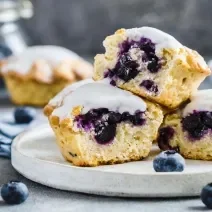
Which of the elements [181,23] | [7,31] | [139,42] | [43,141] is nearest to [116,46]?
[139,42]

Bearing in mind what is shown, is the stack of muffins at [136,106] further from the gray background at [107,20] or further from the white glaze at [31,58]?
the gray background at [107,20]

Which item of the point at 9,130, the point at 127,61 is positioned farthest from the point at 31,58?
the point at 127,61

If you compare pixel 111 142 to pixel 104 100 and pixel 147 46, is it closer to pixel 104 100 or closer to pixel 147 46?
pixel 104 100

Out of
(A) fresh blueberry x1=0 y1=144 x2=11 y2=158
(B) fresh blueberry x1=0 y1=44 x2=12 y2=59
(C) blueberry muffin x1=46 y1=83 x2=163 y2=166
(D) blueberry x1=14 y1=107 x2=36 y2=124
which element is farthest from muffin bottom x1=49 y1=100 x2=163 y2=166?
(B) fresh blueberry x1=0 y1=44 x2=12 y2=59

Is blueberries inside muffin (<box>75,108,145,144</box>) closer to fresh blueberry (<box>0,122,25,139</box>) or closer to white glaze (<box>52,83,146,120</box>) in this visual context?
white glaze (<box>52,83,146,120</box>)

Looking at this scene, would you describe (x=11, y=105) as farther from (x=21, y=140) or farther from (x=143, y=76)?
(x=143, y=76)

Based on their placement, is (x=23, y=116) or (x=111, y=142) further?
(x=23, y=116)
